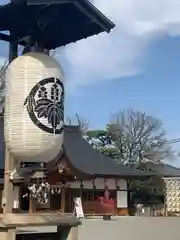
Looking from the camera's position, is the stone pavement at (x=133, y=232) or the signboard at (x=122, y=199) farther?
the signboard at (x=122, y=199)

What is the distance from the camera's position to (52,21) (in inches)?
291

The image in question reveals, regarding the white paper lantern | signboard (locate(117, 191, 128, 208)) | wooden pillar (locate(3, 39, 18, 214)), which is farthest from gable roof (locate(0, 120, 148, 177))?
the white paper lantern

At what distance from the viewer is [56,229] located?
7.74 m

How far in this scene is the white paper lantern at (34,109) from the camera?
6.84 m

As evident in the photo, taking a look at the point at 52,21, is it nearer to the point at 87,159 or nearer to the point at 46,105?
the point at 46,105

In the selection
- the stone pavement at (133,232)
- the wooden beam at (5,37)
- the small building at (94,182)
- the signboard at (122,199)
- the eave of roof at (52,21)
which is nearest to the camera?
the eave of roof at (52,21)

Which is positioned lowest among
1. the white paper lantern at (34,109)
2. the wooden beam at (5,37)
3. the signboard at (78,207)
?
the signboard at (78,207)

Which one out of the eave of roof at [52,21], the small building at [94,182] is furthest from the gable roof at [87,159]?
the eave of roof at [52,21]

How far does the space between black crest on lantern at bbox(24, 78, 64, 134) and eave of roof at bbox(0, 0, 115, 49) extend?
0.95m

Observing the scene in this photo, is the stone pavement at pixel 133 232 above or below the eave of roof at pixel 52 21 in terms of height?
below

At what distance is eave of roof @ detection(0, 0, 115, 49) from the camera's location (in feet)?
22.9

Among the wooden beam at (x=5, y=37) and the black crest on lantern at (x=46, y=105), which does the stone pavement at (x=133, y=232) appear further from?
the wooden beam at (x=5, y=37)

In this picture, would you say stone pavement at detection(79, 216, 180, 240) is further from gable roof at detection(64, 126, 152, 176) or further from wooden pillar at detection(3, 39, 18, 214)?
gable roof at detection(64, 126, 152, 176)

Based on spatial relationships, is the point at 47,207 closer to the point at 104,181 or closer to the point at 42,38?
the point at 104,181
